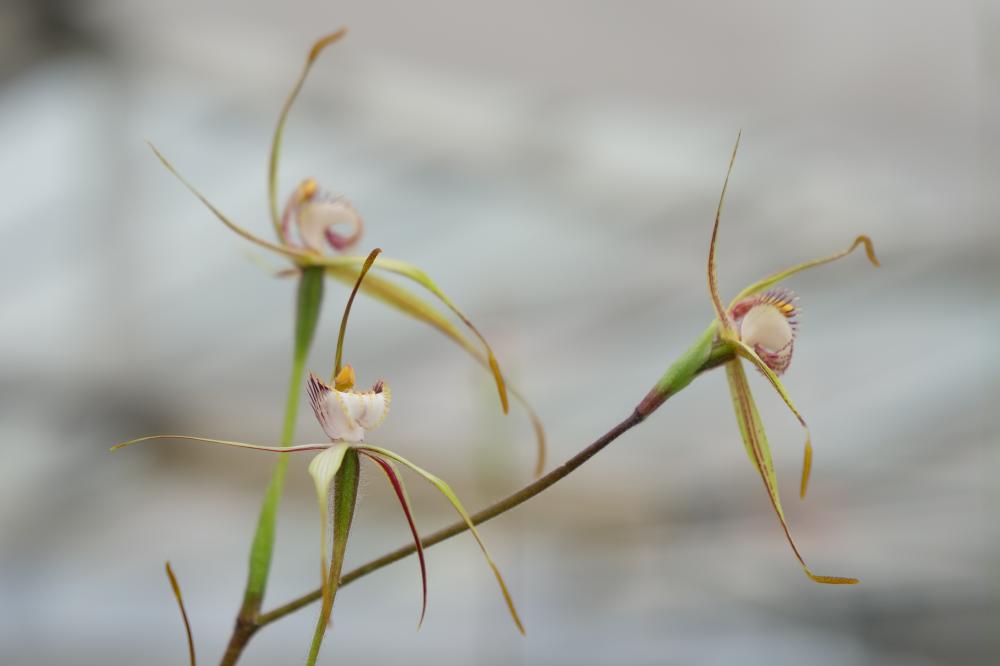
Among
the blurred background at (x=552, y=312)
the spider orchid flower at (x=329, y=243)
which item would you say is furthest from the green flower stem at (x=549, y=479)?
the blurred background at (x=552, y=312)

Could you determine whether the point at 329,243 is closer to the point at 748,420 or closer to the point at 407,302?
the point at 407,302

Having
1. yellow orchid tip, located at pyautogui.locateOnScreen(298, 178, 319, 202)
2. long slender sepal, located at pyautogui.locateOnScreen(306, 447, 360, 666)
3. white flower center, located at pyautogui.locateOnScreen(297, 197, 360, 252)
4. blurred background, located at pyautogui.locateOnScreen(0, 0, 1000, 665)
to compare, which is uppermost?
blurred background, located at pyautogui.locateOnScreen(0, 0, 1000, 665)

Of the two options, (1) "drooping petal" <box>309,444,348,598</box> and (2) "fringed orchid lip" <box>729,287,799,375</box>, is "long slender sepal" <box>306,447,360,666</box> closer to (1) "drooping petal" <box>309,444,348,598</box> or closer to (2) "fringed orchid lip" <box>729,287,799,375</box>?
(1) "drooping petal" <box>309,444,348,598</box>

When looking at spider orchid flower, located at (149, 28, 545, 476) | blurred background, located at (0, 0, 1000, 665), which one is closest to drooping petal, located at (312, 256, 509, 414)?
spider orchid flower, located at (149, 28, 545, 476)

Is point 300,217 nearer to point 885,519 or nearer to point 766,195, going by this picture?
point 766,195

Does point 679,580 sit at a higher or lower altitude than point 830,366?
lower

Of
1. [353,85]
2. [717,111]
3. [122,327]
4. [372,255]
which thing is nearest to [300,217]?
[372,255]
